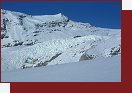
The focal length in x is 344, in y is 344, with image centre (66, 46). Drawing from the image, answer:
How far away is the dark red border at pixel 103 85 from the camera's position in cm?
373

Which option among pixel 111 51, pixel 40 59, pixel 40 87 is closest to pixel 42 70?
pixel 40 87

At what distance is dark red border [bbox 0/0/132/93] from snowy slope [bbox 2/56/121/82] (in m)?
0.26

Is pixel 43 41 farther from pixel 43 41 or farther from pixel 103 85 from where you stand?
pixel 103 85

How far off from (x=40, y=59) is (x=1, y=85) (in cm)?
11752

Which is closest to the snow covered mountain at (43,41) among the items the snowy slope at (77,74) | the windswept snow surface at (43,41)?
the windswept snow surface at (43,41)

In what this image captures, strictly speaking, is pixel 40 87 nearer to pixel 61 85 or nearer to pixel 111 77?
pixel 61 85

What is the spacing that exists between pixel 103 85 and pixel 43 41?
159857 mm

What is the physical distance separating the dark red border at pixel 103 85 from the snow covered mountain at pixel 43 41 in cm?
8325

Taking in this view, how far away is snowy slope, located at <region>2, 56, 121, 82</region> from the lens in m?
4.32

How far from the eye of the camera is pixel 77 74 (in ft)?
15.4

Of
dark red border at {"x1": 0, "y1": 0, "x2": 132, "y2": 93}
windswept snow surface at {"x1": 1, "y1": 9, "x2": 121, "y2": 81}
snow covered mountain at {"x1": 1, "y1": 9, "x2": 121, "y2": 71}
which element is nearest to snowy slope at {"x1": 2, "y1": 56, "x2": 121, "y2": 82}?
dark red border at {"x1": 0, "y1": 0, "x2": 132, "y2": 93}

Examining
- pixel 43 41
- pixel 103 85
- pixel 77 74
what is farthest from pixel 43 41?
pixel 103 85

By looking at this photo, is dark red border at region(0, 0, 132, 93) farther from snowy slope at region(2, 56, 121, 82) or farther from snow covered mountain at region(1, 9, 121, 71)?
snow covered mountain at region(1, 9, 121, 71)

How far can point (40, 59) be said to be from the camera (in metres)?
121
